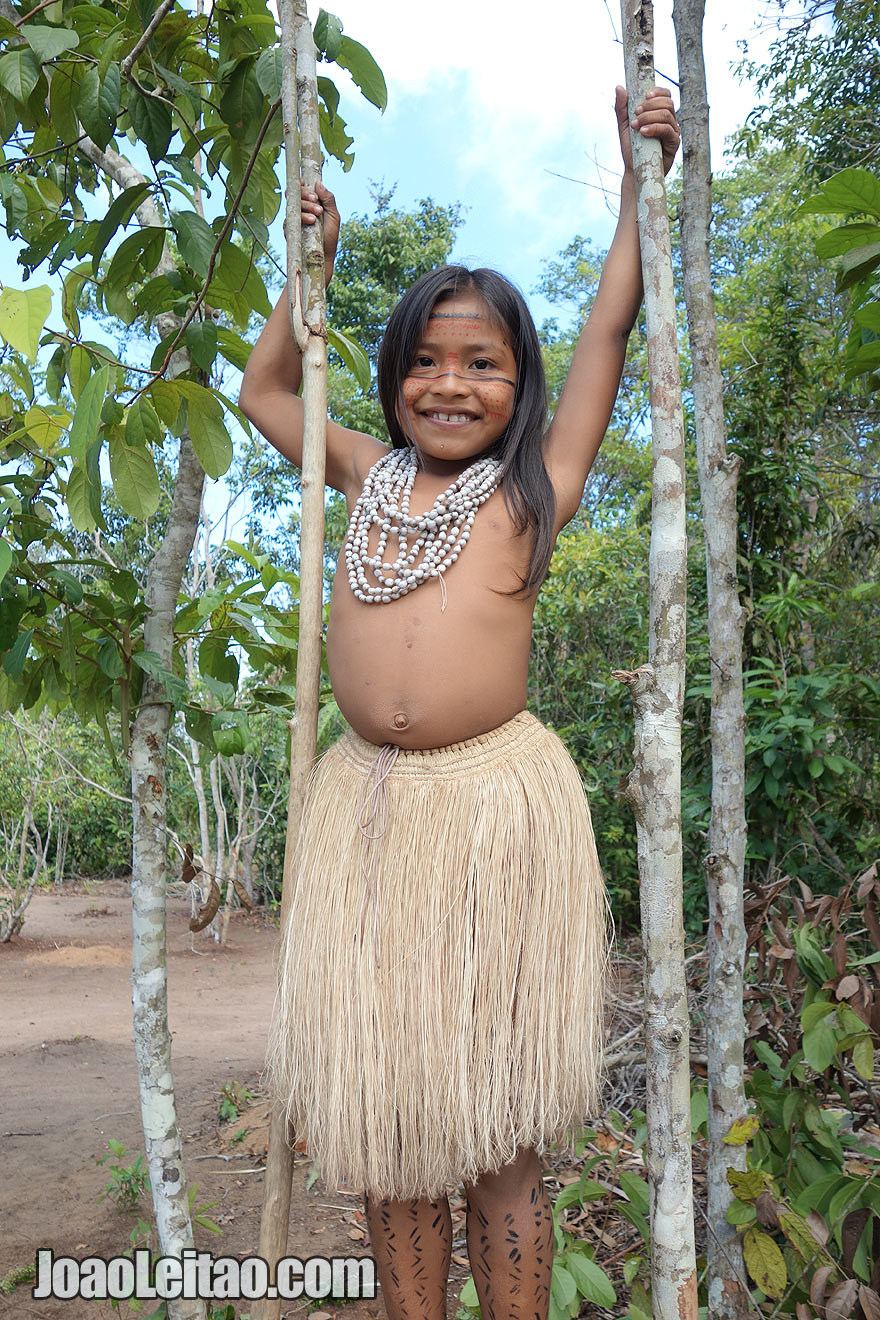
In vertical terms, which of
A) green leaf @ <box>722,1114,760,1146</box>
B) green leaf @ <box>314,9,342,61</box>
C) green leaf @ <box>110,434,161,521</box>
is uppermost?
green leaf @ <box>314,9,342,61</box>

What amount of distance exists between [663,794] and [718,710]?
67cm

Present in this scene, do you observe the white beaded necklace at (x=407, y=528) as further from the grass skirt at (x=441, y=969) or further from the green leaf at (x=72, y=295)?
the green leaf at (x=72, y=295)

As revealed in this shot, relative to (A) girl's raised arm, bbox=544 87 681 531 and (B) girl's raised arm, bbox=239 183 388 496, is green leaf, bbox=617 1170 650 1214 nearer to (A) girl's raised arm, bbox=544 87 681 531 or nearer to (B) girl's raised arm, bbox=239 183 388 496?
(A) girl's raised arm, bbox=544 87 681 531

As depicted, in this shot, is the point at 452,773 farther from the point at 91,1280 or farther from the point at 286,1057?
the point at 91,1280

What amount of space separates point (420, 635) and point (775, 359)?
327cm

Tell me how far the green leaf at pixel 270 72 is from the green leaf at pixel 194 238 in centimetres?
22

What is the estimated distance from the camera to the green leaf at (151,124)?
60.6 inches

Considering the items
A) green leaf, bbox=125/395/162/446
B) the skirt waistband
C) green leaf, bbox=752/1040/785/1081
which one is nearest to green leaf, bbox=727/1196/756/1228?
green leaf, bbox=752/1040/785/1081

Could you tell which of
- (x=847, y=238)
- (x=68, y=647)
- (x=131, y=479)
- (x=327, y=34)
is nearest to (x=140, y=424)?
(x=131, y=479)

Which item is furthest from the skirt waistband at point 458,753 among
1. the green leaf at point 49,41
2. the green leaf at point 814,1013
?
the green leaf at point 49,41

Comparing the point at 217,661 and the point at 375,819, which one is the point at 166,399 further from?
the point at 375,819

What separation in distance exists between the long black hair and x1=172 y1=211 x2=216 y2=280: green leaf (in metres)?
0.33

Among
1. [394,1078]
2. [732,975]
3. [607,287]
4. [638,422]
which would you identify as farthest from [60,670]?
[638,422]

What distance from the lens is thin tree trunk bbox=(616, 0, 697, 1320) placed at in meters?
1.08
